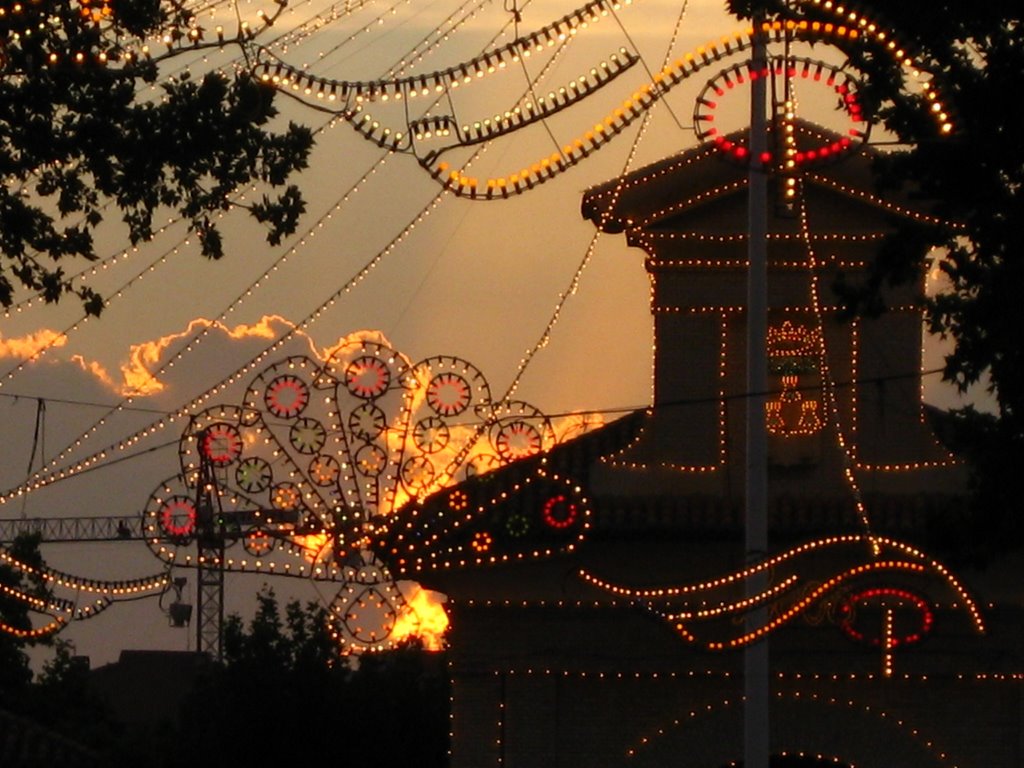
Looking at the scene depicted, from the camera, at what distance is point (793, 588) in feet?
64.7

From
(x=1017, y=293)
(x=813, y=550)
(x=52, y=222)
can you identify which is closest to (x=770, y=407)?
(x=813, y=550)

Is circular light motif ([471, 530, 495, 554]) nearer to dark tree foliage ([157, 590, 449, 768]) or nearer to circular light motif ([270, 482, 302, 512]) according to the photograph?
circular light motif ([270, 482, 302, 512])

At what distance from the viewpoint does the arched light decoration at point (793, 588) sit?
19391 millimetres

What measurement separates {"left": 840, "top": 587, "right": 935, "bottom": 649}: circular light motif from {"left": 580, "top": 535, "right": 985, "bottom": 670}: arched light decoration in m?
0.06

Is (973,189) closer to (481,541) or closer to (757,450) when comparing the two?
(757,450)

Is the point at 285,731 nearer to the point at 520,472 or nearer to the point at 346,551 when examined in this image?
the point at 520,472

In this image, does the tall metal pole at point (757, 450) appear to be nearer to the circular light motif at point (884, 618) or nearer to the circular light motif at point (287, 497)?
the circular light motif at point (884, 618)

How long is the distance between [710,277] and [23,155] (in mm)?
7734

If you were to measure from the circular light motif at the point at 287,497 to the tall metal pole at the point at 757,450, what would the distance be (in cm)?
389

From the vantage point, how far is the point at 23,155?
1798 centimetres

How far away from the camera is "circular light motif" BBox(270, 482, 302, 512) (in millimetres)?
18078

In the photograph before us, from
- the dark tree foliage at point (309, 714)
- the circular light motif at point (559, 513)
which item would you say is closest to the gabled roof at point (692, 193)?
the circular light motif at point (559, 513)

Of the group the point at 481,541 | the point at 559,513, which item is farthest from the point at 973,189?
the point at 481,541

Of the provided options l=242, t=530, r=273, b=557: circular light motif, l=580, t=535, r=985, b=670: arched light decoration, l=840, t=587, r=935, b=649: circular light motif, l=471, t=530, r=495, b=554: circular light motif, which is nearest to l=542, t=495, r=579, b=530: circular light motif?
l=471, t=530, r=495, b=554: circular light motif
